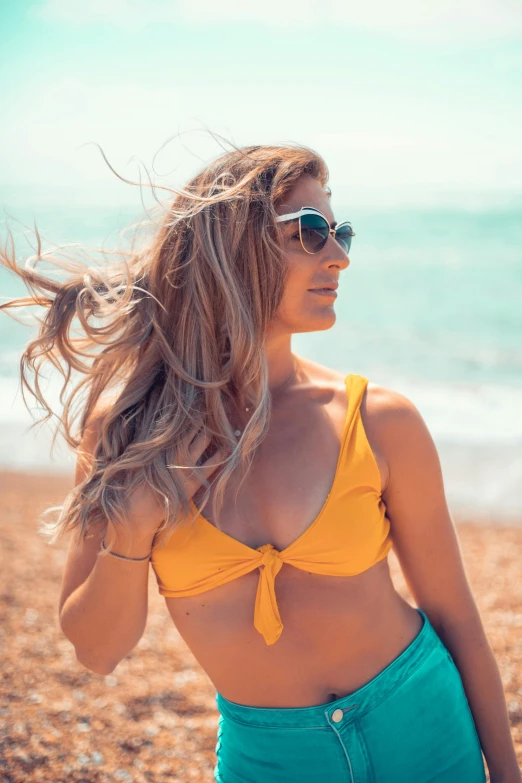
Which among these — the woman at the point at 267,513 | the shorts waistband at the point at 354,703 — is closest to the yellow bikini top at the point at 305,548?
the woman at the point at 267,513

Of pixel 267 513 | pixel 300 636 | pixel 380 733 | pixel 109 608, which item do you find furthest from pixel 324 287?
pixel 380 733

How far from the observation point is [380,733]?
1974 millimetres

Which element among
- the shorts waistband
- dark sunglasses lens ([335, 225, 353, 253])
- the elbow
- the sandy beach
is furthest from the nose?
the sandy beach

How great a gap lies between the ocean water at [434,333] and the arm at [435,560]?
3.55ft

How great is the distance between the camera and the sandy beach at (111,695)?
3.30m

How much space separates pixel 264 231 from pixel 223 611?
1145mm

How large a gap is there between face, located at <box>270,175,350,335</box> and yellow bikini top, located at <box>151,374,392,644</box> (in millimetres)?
396

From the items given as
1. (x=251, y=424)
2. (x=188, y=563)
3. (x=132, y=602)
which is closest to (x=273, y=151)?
(x=251, y=424)

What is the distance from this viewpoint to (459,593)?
7.02 feet

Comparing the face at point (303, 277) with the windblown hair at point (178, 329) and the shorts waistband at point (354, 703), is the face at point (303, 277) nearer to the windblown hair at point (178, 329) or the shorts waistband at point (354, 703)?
the windblown hair at point (178, 329)

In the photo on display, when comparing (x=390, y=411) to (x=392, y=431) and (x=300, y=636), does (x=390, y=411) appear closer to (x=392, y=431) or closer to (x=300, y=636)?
(x=392, y=431)

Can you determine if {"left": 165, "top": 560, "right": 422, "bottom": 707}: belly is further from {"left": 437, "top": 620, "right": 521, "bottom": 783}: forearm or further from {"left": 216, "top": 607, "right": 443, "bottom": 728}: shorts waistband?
{"left": 437, "top": 620, "right": 521, "bottom": 783}: forearm

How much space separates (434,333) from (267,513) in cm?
1486

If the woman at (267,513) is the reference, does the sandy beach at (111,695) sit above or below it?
below
